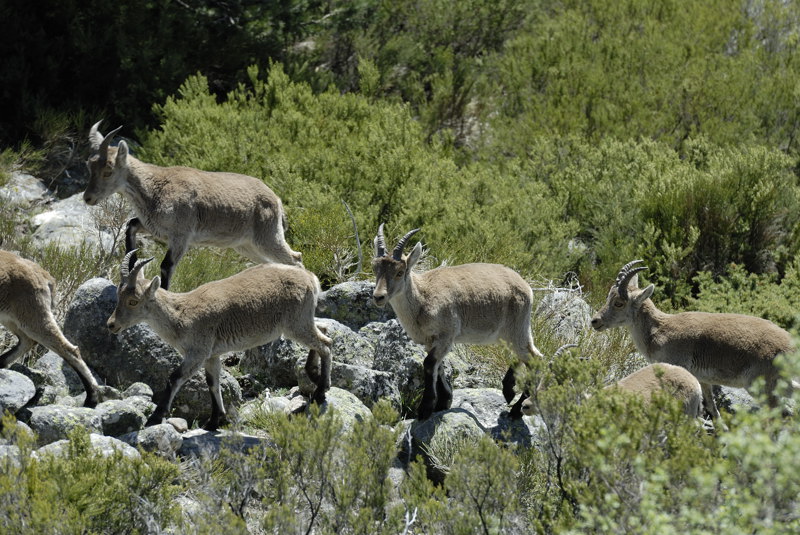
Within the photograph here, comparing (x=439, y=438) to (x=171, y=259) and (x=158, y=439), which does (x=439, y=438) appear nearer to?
(x=158, y=439)

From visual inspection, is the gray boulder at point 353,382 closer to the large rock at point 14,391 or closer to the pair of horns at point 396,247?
the pair of horns at point 396,247

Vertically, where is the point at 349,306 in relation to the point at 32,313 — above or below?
below

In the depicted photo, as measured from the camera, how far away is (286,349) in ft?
36.6

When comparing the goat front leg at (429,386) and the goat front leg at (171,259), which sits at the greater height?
the goat front leg at (171,259)

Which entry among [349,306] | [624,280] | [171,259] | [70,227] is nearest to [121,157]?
[171,259]

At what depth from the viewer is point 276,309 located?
9562mm

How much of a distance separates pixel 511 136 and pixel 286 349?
10.7 meters

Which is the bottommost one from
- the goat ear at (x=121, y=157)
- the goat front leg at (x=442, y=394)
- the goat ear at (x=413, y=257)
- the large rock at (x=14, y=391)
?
the goat front leg at (x=442, y=394)

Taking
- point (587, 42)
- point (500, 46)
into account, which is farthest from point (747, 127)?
point (500, 46)

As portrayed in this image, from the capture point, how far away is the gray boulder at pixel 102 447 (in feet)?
28.1

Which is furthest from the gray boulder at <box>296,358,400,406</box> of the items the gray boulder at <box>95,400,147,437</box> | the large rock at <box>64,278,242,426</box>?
the gray boulder at <box>95,400,147,437</box>

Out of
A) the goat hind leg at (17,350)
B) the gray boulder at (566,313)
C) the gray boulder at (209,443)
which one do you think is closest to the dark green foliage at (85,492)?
the gray boulder at (209,443)

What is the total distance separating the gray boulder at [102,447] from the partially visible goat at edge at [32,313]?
991 mm

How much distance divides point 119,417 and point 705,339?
5683 mm
